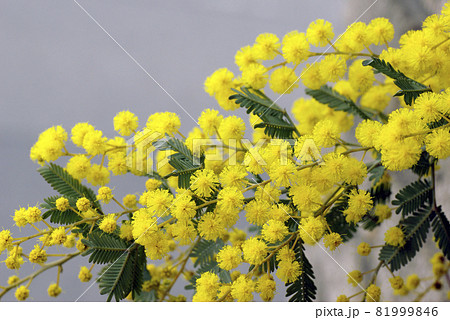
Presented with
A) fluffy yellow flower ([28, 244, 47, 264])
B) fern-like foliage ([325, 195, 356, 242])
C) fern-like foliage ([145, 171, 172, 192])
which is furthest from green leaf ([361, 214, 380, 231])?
fluffy yellow flower ([28, 244, 47, 264])

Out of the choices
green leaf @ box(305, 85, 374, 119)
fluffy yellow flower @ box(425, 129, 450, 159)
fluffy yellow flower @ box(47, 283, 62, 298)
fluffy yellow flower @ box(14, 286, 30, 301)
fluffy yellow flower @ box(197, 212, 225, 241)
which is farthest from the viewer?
green leaf @ box(305, 85, 374, 119)

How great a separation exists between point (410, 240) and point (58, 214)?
75 cm

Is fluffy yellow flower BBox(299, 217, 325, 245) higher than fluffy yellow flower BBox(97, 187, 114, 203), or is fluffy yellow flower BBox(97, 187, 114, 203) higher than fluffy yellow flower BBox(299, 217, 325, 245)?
fluffy yellow flower BBox(97, 187, 114, 203)

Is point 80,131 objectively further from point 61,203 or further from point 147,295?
point 147,295

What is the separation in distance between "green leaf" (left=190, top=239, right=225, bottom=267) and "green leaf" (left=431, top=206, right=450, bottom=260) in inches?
18.8

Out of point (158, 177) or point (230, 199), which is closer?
point (230, 199)

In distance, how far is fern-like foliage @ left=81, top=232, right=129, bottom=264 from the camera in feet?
2.94

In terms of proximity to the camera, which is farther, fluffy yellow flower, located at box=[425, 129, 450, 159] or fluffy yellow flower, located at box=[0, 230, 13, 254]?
fluffy yellow flower, located at box=[0, 230, 13, 254]

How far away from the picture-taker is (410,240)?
1027 millimetres

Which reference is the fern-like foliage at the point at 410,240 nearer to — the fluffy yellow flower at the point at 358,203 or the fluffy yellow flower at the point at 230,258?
the fluffy yellow flower at the point at 358,203

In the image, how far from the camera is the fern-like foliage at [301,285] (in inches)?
35.8

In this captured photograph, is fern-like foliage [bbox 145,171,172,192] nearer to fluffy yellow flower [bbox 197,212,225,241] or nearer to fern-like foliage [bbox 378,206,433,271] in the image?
fluffy yellow flower [bbox 197,212,225,241]

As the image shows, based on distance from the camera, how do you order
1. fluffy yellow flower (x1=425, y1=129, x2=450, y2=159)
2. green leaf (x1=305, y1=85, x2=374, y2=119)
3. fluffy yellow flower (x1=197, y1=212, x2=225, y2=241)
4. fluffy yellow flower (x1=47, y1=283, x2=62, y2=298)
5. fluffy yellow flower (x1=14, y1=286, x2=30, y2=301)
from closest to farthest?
1. fluffy yellow flower (x1=425, y1=129, x2=450, y2=159)
2. fluffy yellow flower (x1=197, y1=212, x2=225, y2=241)
3. fluffy yellow flower (x1=14, y1=286, x2=30, y2=301)
4. fluffy yellow flower (x1=47, y1=283, x2=62, y2=298)
5. green leaf (x1=305, y1=85, x2=374, y2=119)

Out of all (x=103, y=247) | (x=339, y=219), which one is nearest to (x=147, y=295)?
Answer: (x=103, y=247)
